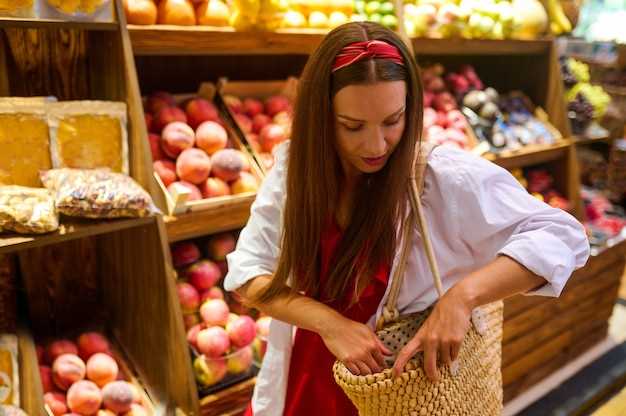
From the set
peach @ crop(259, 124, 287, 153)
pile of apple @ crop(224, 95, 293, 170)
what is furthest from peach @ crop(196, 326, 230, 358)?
peach @ crop(259, 124, 287, 153)

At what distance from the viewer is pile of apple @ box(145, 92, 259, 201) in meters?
1.74

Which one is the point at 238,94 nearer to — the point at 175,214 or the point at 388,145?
the point at 175,214

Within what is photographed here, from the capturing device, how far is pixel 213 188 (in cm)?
175

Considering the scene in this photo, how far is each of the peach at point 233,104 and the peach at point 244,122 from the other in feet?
0.08

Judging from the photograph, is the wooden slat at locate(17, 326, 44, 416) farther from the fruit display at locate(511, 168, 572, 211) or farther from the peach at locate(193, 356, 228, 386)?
the fruit display at locate(511, 168, 572, 211)

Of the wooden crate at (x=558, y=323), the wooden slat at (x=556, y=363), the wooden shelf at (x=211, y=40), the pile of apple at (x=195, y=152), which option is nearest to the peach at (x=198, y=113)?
the pile of apple at (x=195, y=152)

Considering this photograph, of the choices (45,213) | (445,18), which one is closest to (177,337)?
(45,213)

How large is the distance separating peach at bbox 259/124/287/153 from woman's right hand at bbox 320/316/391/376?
1152 millimetres

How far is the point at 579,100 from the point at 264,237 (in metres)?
2.51

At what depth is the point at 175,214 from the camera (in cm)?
157

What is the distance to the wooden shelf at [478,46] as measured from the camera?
2.26 m

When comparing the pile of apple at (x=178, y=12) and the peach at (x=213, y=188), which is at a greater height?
the pile of apple at (x=178, y=12)

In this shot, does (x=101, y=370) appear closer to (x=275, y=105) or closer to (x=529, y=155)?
(x=275, y=105)

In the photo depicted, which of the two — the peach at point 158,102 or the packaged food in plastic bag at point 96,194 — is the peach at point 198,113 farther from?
the packaged food in plastic bag at point 96,194
